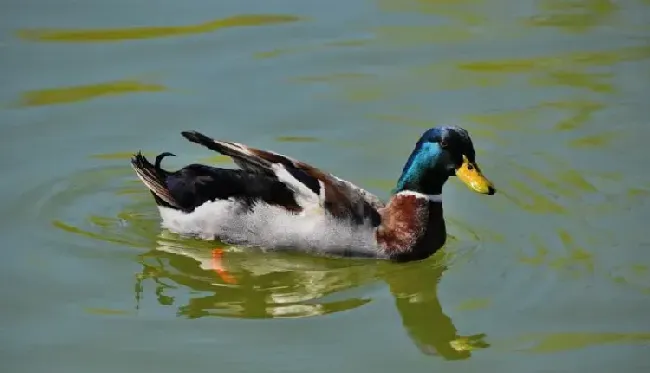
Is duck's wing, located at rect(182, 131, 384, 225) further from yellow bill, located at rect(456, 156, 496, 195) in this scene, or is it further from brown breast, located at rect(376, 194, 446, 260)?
yellow bill, located at rect(456, 156, 496, 195)

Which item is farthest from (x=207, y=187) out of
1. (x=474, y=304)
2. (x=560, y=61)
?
(x=560, y=61)

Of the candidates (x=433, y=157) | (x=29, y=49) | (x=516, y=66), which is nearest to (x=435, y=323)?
(x=433, y=157)

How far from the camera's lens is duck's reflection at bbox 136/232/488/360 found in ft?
27.9

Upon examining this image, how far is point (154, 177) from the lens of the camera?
9516 mm

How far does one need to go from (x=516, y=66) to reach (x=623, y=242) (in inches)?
125

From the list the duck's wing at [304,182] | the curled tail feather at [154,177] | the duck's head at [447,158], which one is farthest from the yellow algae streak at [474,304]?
the curled tail feather at [154,177]

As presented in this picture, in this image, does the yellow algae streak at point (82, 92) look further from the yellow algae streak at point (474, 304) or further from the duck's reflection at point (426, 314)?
the yellow algae streak at point (474, 304)

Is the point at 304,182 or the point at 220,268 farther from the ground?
the point at 304,182

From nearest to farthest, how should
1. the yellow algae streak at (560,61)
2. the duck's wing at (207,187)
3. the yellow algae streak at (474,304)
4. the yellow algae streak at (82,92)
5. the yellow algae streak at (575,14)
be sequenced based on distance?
the yellow algae streak at (474,304) → the duck's wing at (207,187) → the yellow algae streak at (82,92) → the yellow algae streak at (560,61) → the yellow algae streak at (575,14)

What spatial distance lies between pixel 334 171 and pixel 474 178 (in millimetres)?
1550

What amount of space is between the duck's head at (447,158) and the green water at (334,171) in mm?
516

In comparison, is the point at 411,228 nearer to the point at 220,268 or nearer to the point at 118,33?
the point at 220,268

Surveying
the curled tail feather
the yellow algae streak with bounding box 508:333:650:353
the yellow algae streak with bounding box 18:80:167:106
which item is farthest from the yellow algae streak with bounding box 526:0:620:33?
the yellow algae streak with bounding box 508:333:650:353

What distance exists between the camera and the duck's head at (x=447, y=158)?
9.25 meters
